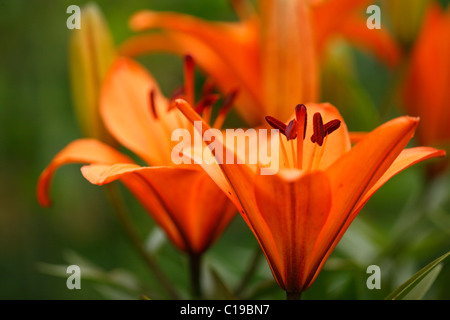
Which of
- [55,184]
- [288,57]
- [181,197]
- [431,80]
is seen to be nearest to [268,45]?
[288,57]

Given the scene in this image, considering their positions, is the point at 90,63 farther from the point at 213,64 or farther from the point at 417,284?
the point at 417,284

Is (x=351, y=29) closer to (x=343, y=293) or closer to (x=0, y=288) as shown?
(x=343, y=293)

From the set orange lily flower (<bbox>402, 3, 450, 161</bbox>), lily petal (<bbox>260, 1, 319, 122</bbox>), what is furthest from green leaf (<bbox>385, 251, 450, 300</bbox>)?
orange lily flower (<bbox>402, 3, 450, 161</bbox>)

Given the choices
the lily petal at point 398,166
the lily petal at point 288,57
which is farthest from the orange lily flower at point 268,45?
the lily petal at point 398,166

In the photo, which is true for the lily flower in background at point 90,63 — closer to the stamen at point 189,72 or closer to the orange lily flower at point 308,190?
the stamen at point 189,72

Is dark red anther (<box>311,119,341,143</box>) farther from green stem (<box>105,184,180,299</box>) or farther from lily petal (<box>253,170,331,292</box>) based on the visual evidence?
green stem (<box>105,184,180,299</box>)

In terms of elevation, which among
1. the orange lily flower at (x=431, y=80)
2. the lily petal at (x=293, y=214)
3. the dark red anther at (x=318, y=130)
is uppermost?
the orange lily flower at (x=431, y=80)
